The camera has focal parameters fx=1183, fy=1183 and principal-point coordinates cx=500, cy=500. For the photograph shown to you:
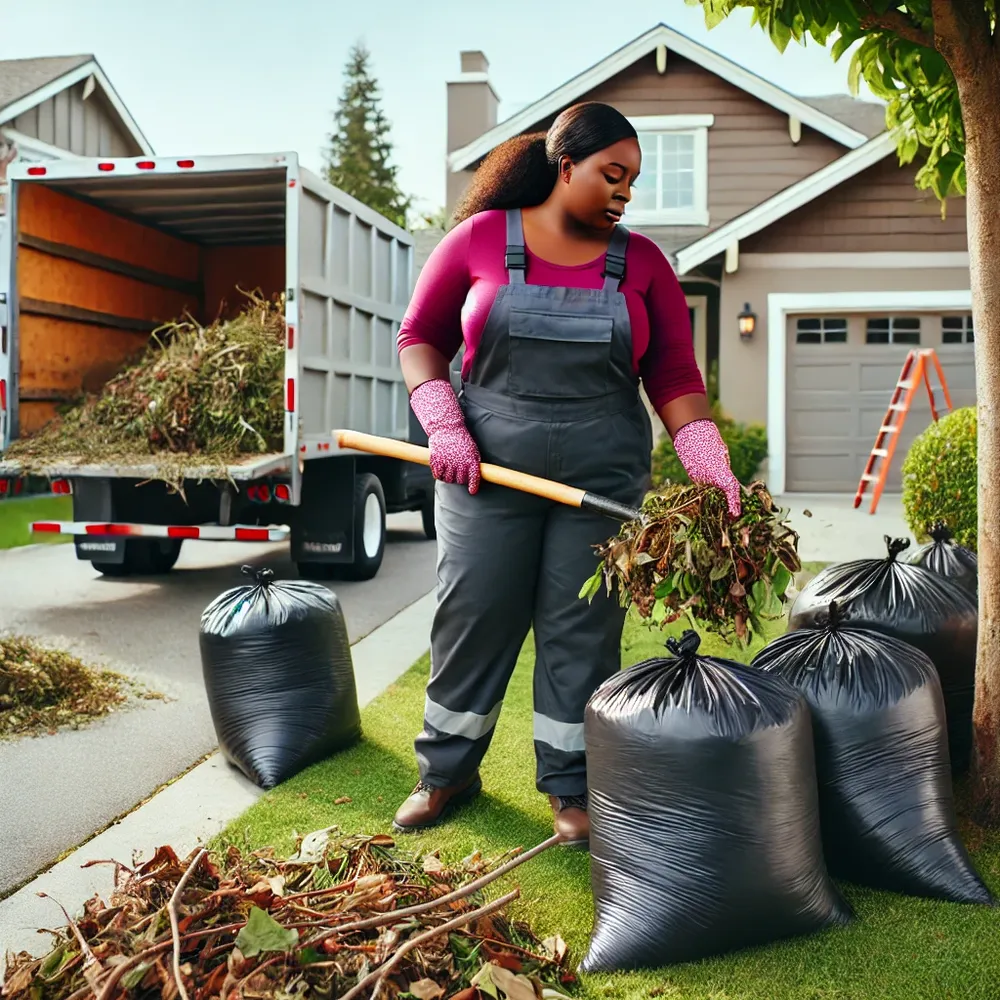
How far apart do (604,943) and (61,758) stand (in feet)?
8.63

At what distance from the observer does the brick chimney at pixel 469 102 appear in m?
18.8

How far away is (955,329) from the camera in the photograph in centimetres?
1397

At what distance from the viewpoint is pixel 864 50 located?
12.5 ft

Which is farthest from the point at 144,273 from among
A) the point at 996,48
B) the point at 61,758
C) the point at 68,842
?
the point at 996,48

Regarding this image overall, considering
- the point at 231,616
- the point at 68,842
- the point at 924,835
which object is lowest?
the point at 68,842

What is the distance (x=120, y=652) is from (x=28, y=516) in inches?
277

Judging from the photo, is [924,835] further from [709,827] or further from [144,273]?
[144,273]

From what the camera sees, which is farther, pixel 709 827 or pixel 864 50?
pixel 864 50

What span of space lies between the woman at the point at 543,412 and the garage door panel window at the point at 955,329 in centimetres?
1153

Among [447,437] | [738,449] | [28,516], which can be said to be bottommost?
[28,516]

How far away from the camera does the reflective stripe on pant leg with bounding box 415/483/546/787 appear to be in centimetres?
333

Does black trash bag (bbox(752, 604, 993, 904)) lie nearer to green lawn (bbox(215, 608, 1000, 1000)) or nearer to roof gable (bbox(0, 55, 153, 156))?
green lawn (bbox(215, 608, 1000, 1000))

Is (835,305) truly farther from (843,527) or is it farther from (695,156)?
(843,527)

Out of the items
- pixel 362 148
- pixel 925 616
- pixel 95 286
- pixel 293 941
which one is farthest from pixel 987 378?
pixel 362 148
